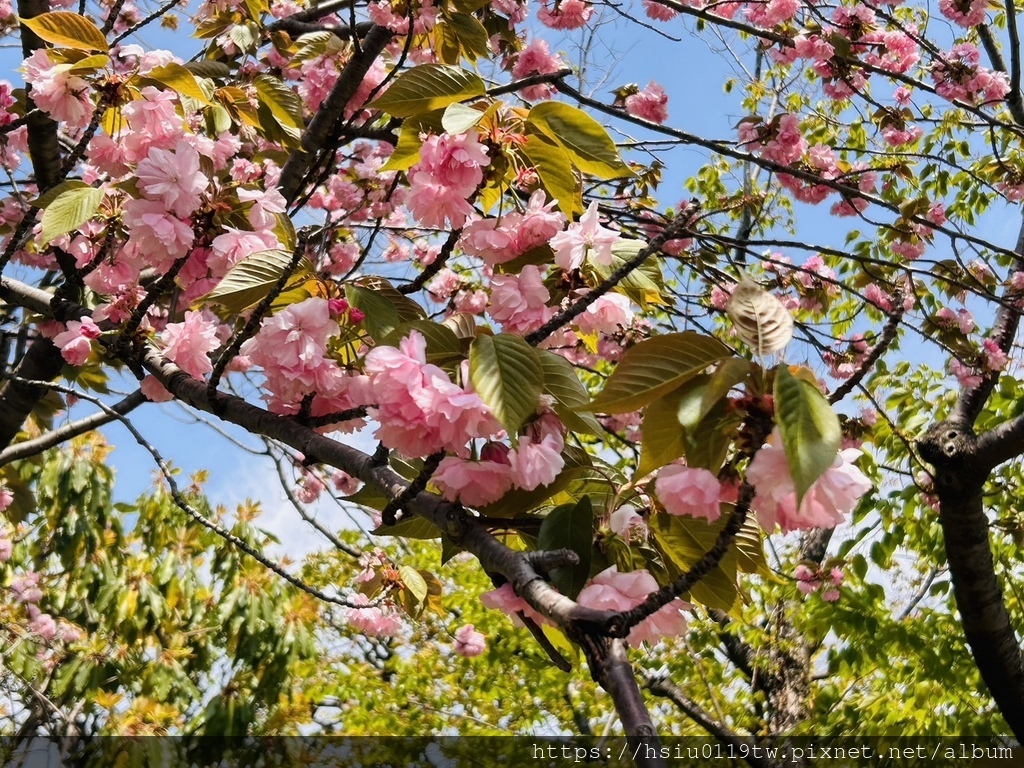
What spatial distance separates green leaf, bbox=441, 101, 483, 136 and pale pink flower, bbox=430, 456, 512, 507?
1.33 ft

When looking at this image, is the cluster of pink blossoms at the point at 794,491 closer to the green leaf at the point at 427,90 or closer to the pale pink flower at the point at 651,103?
the green leaf at the point at 427,90

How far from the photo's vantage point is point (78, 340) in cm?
147

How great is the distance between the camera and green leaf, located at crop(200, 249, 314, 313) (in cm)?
91

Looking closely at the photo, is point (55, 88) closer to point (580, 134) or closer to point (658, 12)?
point (580, 134)

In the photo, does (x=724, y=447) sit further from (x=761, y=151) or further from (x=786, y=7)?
(x=786, y=7)

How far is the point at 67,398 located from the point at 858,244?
439 centimetres

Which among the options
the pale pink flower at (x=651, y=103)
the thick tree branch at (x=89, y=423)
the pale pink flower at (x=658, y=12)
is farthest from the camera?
the pale pink flower at (x=658, y=12)

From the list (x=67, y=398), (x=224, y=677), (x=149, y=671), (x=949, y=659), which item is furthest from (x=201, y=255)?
(x=224, y=677)

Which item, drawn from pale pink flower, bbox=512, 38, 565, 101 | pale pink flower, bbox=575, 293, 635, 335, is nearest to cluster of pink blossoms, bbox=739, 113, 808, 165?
pale pink flower, bbox=512, 38, 565, 101

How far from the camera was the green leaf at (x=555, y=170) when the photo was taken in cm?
105

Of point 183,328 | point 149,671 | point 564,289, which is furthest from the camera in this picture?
point 149,671

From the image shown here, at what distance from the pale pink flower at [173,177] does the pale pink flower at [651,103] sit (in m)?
2.38

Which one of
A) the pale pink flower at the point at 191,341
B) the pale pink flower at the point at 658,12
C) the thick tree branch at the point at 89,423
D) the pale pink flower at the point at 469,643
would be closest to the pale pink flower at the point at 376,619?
the thick tree branch at the point at 89,423

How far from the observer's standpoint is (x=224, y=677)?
477cm
